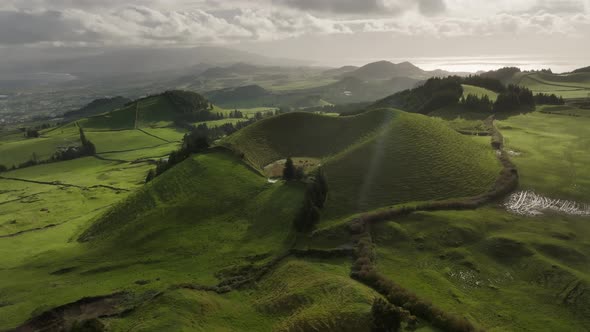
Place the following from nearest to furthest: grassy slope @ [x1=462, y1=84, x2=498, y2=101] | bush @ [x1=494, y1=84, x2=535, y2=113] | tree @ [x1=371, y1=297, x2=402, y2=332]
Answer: tree @ [x1=371, y1=297, x2=402, y2=332] → bush @ [x1=494, y1=84, x2=535, y2=113] → grassy slope @ [x1=462, y1=84, x2=498, y2=101]

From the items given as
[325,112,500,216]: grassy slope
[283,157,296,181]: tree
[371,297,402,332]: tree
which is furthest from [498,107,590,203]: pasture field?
[371,297,402,332]: tree

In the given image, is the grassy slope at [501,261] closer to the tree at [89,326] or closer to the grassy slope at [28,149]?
the tree at [89,326]

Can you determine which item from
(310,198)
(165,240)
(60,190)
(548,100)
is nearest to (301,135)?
(310,198)

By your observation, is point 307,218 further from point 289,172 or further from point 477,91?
point 477,91

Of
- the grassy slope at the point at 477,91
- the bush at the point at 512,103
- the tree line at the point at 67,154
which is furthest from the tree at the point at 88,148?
the bush at the point at 512,103

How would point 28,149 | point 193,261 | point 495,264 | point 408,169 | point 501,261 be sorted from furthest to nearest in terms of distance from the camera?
point 28,149
point 408,169
point 193,261
point 501,261
point 495,264

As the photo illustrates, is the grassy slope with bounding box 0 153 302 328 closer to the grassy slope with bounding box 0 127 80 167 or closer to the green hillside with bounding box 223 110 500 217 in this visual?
the green hillside with bounding box 223 110 500 217

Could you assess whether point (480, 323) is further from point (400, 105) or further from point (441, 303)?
point (400, 105)

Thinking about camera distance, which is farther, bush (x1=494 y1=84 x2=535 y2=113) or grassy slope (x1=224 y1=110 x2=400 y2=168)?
bush (x1=494 y1=84 x2=535 y2=113)

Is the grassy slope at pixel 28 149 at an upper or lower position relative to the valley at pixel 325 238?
lower

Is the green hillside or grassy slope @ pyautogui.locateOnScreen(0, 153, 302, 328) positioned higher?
the green hillside
